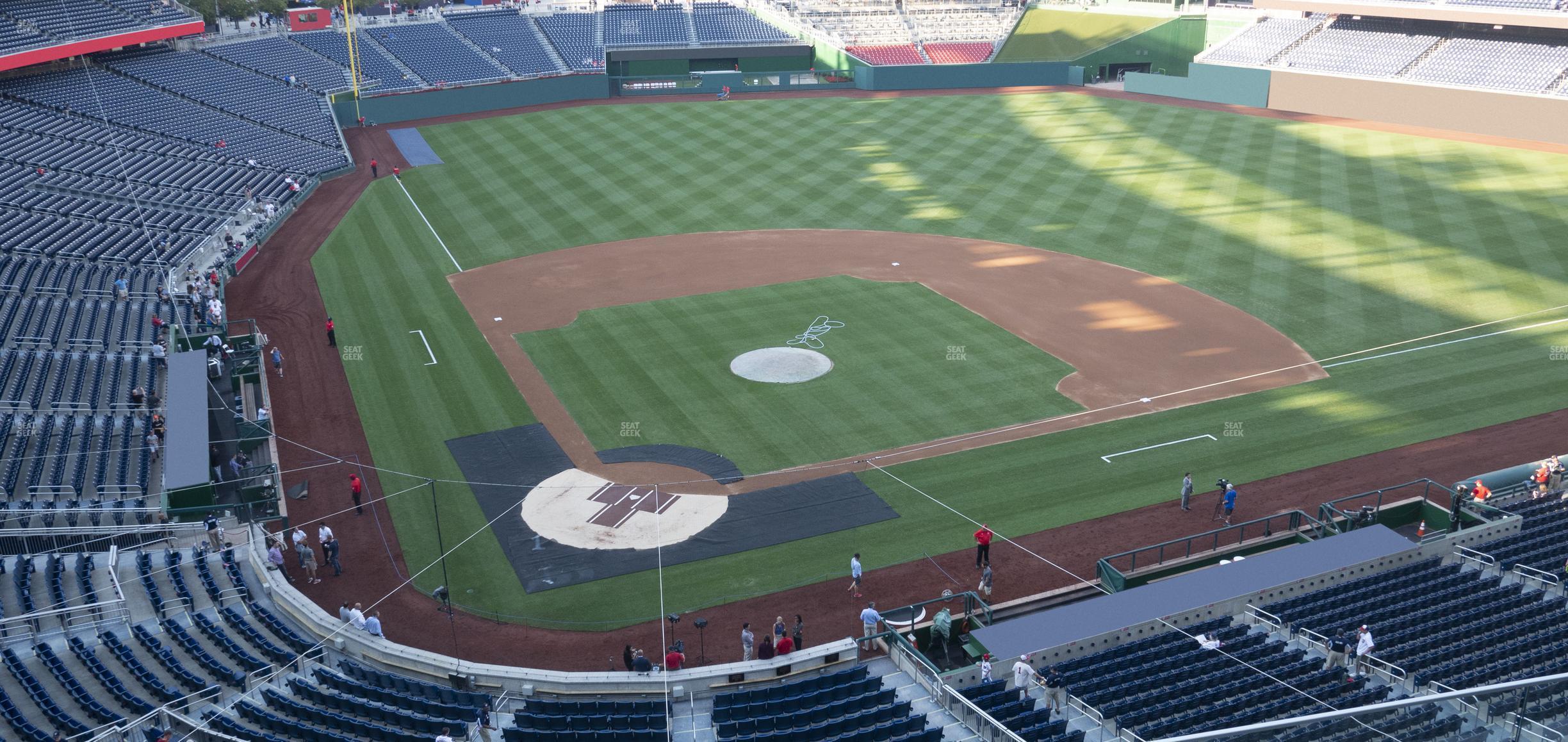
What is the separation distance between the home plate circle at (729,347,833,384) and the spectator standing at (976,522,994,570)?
395 inches

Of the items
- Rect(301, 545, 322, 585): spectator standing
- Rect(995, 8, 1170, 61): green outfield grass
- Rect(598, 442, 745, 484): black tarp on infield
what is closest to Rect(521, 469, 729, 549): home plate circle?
Rect(598, 442, 745, 484): black tarp on infield

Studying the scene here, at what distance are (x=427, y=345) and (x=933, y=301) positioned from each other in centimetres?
1650

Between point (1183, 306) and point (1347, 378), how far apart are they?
21.8ft

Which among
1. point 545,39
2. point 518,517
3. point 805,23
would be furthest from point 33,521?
point 805,23

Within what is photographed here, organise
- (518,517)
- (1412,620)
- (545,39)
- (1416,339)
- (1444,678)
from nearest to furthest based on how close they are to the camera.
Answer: (1444,678)
(1412,620)
(518,517)
(1416,339)
(545,39)

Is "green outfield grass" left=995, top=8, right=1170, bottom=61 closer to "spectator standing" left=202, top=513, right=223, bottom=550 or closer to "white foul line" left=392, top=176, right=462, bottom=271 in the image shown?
"white foul line" left=392, top=176, right=462, bottom=271

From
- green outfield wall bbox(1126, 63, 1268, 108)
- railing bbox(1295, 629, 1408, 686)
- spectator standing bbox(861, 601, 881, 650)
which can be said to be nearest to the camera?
railing bbox(1295, 629, 1408, 686)

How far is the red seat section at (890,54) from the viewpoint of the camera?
7681 cm

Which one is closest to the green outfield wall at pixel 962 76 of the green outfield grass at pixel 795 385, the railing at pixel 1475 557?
the green outfield grass at pixel 795 385

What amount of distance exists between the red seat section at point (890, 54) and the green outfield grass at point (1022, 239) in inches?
375

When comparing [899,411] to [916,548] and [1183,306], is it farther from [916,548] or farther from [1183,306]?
[1183,306]

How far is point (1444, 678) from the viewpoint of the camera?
55.5 feet

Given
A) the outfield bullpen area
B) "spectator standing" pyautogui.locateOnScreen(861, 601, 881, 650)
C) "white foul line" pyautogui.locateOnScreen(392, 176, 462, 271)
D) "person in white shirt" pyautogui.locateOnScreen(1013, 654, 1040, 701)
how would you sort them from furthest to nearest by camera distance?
"white foul line" pyautogui.locateOnScreen(392, 176, 462, 271) → the outfield bullpen area → "spectator standing" pyautogui.locateOnScreen(861, 601, 881, 650) → "person in white shirt" pyautogui.locateOnScreen(1013, 654, 1040, 701)

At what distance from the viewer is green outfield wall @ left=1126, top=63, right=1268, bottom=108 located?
61906 mm
